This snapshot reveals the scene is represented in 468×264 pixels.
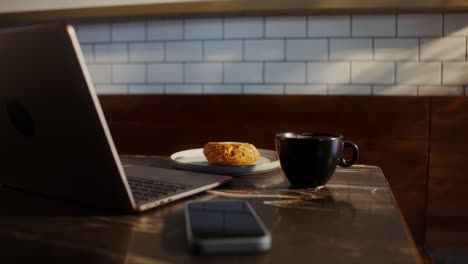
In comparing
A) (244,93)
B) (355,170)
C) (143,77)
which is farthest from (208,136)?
(355,170)

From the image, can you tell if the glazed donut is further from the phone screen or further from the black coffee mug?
the phone screen

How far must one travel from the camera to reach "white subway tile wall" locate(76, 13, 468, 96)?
5.74ft

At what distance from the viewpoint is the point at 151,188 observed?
0.72 m

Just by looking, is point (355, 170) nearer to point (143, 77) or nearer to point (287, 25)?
point (287, 25)

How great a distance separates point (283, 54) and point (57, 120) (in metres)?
1.42

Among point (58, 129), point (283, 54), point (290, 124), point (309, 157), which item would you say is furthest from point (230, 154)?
point (283, 54)

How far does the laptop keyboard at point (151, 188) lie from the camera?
0.66 meters

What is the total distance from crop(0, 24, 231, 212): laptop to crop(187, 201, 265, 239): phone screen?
100mm

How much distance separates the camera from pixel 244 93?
6.40 feet

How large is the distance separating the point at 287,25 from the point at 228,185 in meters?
1.21

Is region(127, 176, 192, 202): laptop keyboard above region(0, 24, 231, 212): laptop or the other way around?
the other way around

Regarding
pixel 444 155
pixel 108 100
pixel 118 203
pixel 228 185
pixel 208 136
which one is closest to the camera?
pixel 118 203

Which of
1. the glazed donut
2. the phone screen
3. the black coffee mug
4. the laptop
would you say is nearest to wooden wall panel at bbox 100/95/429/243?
the glazed donut

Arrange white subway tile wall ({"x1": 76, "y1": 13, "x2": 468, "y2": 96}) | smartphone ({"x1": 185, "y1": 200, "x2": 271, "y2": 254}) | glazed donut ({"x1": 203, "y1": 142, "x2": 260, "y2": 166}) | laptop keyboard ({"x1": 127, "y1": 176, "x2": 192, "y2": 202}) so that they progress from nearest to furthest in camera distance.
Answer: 1. smartphone ({"x1": 185, "y1": 200, "x2": 271, "y2": 254})
2. laptop keyboard ({"x1": 127, "y1": 176, "x2": 192, "y2": 202})
3. glazed donut ({"x1": 203, "y1": 142, "x2": 260, "y2": 166})
4. white subway tile wall ({"x1": 76, "y1": 13, "x2": 468, "y2": 96})
